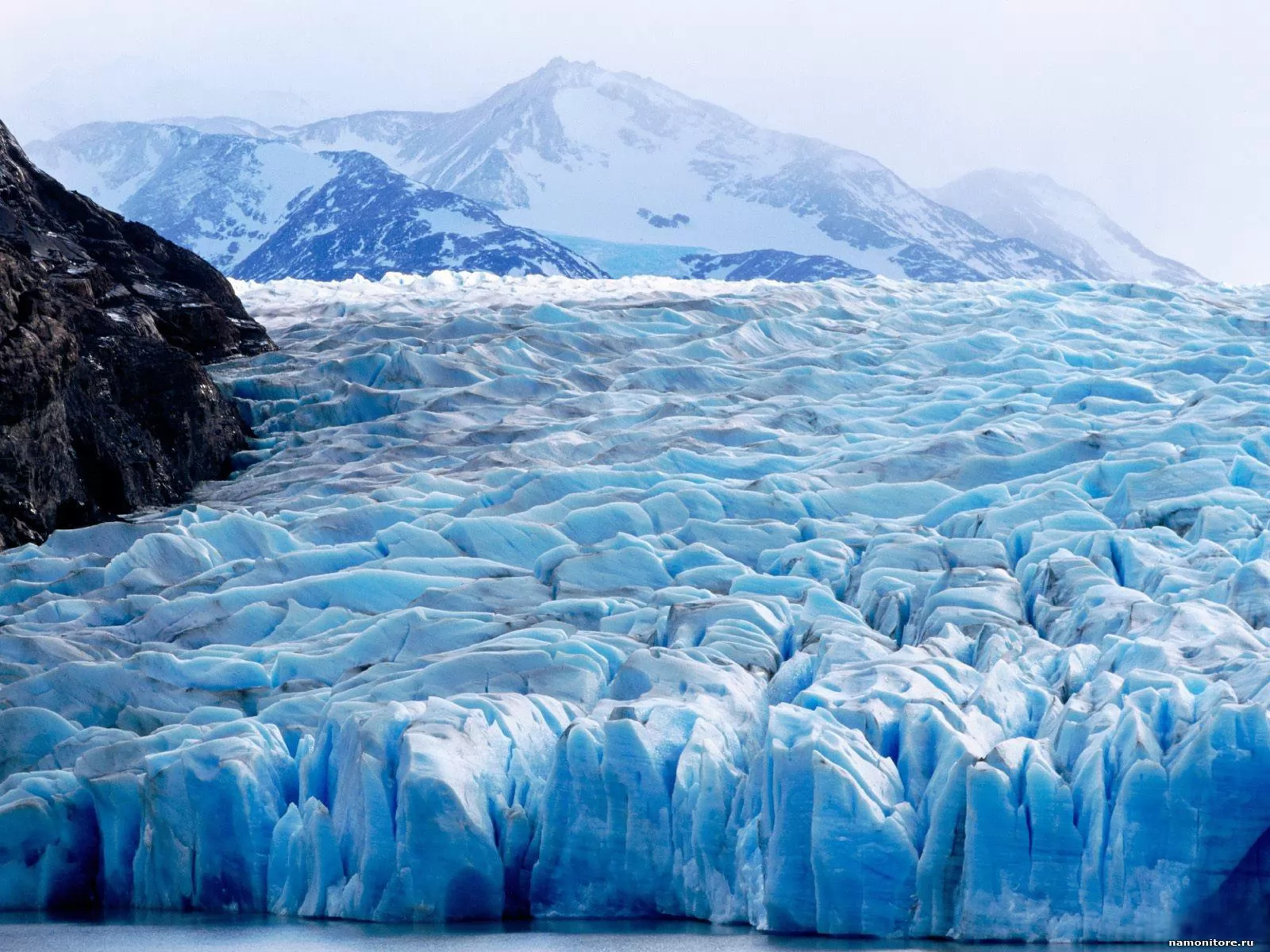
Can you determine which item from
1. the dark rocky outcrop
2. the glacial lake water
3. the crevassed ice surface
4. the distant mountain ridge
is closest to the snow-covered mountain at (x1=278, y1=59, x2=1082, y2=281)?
the distant mountain ridge

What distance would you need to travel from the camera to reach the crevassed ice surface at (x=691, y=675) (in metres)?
7.11

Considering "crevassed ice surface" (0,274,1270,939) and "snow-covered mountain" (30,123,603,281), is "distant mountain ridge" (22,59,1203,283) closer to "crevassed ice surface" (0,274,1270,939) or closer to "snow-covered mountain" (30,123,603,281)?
"snow-covered mountain" (30,123,603,281)

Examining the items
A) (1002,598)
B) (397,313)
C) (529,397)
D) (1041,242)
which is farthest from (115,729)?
(1041,242)

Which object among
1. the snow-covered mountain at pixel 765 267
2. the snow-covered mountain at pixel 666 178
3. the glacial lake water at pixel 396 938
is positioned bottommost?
the glacial lake water at pixel 396 938

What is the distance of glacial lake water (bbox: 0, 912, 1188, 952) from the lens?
689cm

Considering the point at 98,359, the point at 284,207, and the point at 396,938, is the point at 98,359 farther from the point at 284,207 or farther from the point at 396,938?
the point at 284,207

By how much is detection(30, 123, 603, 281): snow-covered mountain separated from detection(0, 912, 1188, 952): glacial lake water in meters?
66.7

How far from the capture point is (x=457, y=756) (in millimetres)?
7766

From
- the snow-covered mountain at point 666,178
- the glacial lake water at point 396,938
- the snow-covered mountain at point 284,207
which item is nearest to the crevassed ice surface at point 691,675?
→ the glacial lake water at point 396,938

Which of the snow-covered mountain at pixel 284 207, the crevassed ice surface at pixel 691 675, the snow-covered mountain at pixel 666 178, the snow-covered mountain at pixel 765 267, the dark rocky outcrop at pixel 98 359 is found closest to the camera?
the crevassed ice surface at pixel 691 675

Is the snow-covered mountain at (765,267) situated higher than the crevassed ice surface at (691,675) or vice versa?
the snow-covered mountain at (765,267)

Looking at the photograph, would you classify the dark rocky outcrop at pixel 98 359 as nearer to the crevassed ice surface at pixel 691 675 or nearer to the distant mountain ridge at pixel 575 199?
the crevassed ice surface at pixel 691 675

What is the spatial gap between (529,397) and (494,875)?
957 centimetres

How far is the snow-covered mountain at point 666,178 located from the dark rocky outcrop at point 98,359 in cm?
7930
